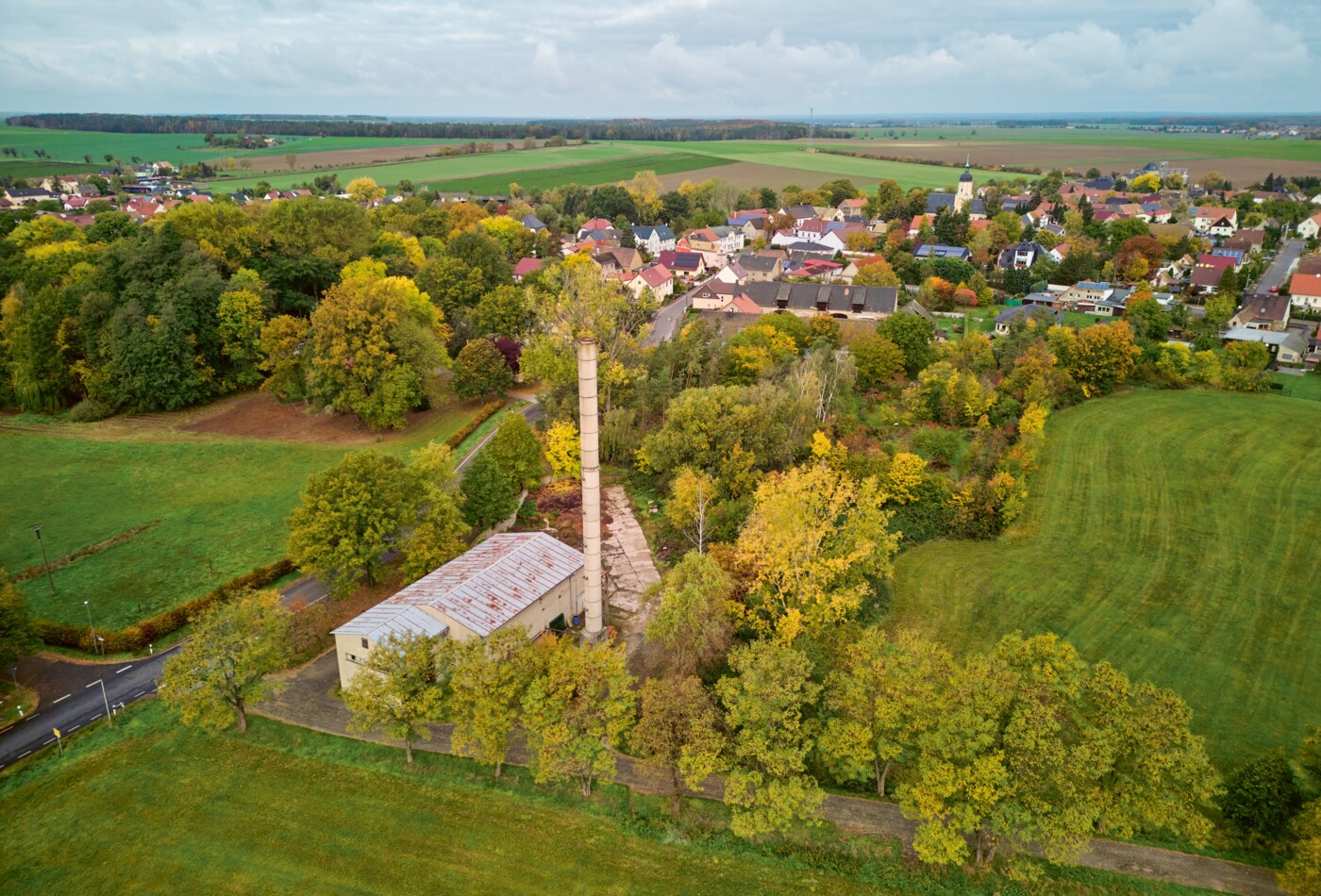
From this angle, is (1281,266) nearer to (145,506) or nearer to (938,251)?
(938,251)

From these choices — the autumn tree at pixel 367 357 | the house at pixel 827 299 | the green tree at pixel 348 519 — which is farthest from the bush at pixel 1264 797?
the house at pixel 827 299

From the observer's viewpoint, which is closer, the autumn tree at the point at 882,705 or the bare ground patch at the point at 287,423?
the autumn tree at the point at 882,705

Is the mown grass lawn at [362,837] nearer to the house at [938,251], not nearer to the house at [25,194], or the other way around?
the house at [938,251]

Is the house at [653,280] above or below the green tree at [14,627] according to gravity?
above

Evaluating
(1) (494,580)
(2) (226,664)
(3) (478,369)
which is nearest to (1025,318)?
(3) (478,369)

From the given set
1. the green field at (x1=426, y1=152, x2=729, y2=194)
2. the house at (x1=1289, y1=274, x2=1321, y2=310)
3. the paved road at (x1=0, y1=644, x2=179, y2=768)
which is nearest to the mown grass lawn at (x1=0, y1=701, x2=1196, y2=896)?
the paved road at (x1=0, y1=644, x2=179, y2=768)

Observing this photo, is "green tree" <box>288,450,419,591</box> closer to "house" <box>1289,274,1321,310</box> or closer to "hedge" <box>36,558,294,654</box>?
"hedge" <box>36,558,294,654</box>

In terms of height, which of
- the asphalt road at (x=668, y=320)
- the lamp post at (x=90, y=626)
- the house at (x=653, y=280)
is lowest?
the lamp post at (x=90, y=626)
